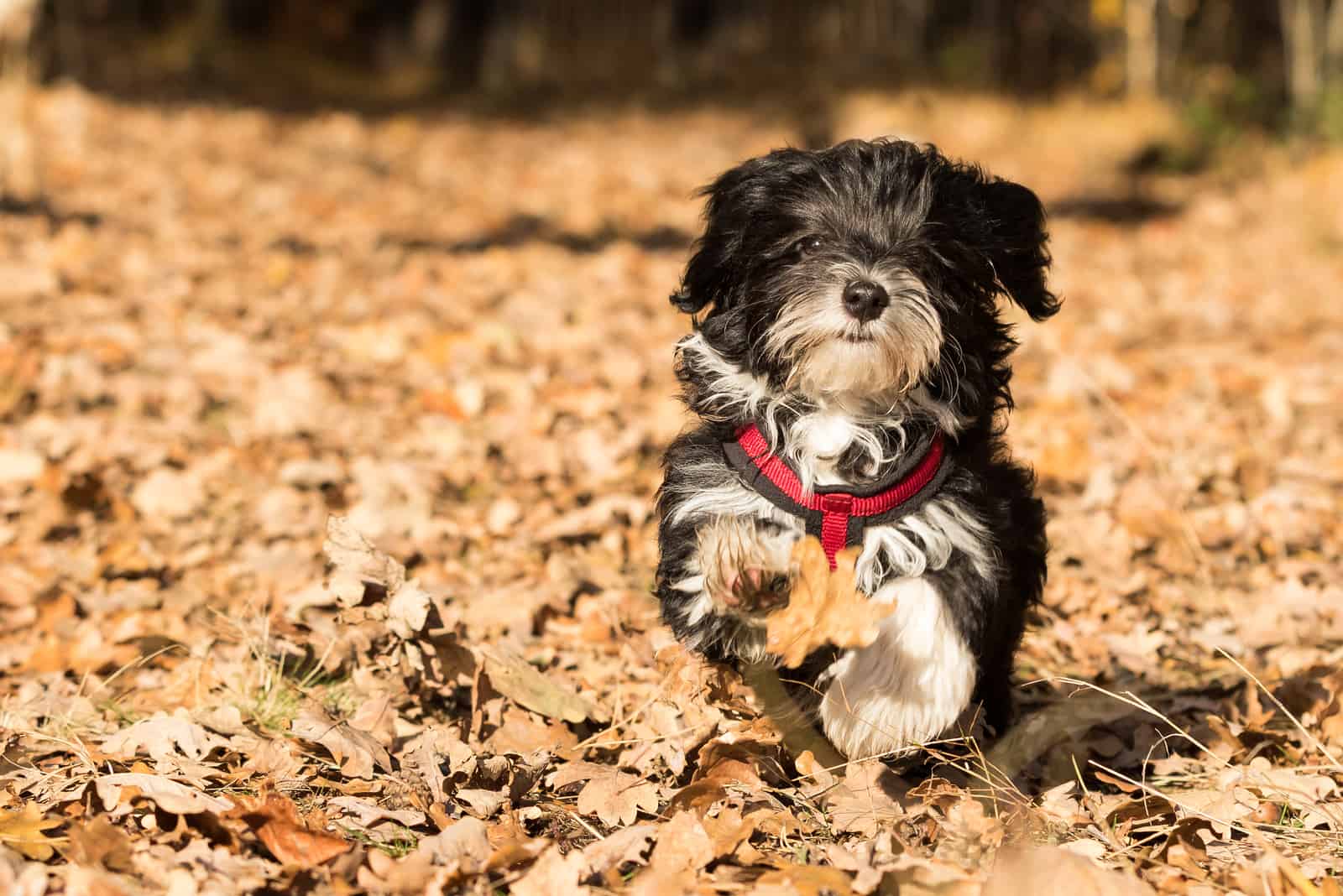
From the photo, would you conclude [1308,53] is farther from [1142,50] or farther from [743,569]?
[743,569]

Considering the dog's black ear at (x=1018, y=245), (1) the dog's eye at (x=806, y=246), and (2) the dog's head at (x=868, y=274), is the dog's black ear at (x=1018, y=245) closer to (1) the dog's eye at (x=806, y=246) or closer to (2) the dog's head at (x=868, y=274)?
(2) the dog's head at (x=868, y=274)

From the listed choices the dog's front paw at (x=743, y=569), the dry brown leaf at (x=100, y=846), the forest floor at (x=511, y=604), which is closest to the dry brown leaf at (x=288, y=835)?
the forest floor at (x=511, y=604)

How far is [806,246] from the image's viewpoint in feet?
11.1

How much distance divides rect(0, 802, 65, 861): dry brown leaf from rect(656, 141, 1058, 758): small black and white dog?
1.53 meters

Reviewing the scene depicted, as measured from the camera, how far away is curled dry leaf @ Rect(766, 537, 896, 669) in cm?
292

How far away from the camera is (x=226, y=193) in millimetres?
13500

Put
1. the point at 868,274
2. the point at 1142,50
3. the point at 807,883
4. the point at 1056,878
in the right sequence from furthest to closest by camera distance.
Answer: the point at 1142,50
the point at 868,274
the point at 807,883
the point at 1056,878

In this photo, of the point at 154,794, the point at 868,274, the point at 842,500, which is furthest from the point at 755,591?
the point at 154,794

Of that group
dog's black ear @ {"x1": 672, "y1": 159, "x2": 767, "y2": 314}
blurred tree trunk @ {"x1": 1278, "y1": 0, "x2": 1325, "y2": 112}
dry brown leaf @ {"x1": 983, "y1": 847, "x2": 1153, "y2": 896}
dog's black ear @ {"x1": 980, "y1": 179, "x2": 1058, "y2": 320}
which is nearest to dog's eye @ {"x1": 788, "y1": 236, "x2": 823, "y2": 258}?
dog's black ear @ {"x1": 672, "y1": 159, "x2": 767, "y2": 314}

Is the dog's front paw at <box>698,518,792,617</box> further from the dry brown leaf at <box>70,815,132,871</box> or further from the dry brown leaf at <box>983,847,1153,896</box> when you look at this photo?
the dry brown leaf at <box>70,815,132,871</box>

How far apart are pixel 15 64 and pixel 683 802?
32.6ft

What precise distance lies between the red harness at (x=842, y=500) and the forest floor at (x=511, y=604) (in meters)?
0.49

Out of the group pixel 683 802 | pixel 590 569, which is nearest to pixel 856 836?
pixel 683 802

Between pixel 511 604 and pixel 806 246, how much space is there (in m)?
1.92
